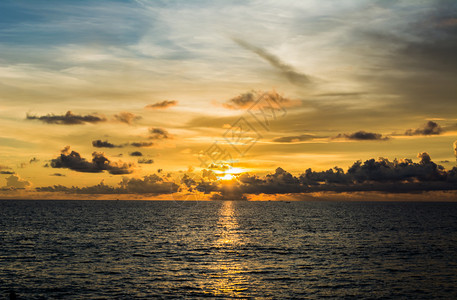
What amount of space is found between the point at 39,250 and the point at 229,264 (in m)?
41.7

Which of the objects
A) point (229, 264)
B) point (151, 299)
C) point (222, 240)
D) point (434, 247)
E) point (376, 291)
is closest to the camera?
point (151, 299)

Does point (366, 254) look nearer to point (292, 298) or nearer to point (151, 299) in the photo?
point (292, 298)

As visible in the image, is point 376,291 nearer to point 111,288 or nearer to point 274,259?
point 274,259

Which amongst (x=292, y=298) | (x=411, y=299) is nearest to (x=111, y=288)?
(x=292, y=298)

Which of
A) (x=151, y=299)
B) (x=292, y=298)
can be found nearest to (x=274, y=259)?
(x=292, y=298)

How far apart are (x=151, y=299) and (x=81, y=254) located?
3666 cm

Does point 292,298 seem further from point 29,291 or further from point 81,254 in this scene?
point 81,254

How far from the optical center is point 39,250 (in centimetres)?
8156

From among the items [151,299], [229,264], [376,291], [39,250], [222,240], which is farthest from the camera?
[222,240]

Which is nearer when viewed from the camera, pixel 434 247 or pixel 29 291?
pixel 29 291

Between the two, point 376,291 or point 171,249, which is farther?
point 171,249

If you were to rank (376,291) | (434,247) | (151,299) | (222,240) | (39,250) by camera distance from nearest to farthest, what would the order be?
(151,299) → (376,291) → (39,250) → (434,247) → (222,240)

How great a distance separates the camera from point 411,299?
46344mm

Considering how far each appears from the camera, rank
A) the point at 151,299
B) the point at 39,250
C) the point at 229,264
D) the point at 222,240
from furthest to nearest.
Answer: the point at 222,240
the point at 39,250
the point at 229,264
the point at 151,299
